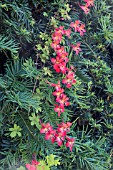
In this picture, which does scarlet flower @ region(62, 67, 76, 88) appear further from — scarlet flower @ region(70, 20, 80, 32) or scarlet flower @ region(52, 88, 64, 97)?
scarlet flower @ region(70, 20, 80, 32)

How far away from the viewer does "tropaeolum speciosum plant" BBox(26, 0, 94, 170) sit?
→ 4.36ft

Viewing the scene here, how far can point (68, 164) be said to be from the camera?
1534 mm

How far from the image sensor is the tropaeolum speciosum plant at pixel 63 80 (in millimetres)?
1330

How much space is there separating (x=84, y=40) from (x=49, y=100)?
460 mm

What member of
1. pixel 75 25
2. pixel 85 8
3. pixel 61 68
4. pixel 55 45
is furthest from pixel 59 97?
pixel 85 8

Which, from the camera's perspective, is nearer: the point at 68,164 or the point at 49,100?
the point at 49,100

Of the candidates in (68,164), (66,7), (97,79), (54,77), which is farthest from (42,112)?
(66,7)

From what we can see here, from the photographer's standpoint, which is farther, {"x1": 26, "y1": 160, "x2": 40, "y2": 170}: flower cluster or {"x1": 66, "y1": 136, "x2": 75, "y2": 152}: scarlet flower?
{"x1": 66, "y1": 136, "x2": 75, "y2": 152}: scarlet flower

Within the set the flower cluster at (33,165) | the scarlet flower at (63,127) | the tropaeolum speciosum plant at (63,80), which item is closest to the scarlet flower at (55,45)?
the tropaeolum speciosum plant at (63,80)

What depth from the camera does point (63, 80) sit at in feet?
4.75

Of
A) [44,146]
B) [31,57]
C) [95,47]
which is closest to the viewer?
[44,146]

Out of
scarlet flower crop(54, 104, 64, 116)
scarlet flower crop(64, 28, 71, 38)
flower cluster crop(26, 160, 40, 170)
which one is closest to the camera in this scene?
flower cluster crop(26, 160, 40, 170)

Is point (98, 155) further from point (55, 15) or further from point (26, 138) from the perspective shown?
point (55, 15)

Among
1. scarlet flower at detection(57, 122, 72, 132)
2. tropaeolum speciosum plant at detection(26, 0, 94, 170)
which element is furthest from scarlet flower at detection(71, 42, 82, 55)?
scarlet flower at detection(57, 122, 72, 132)
